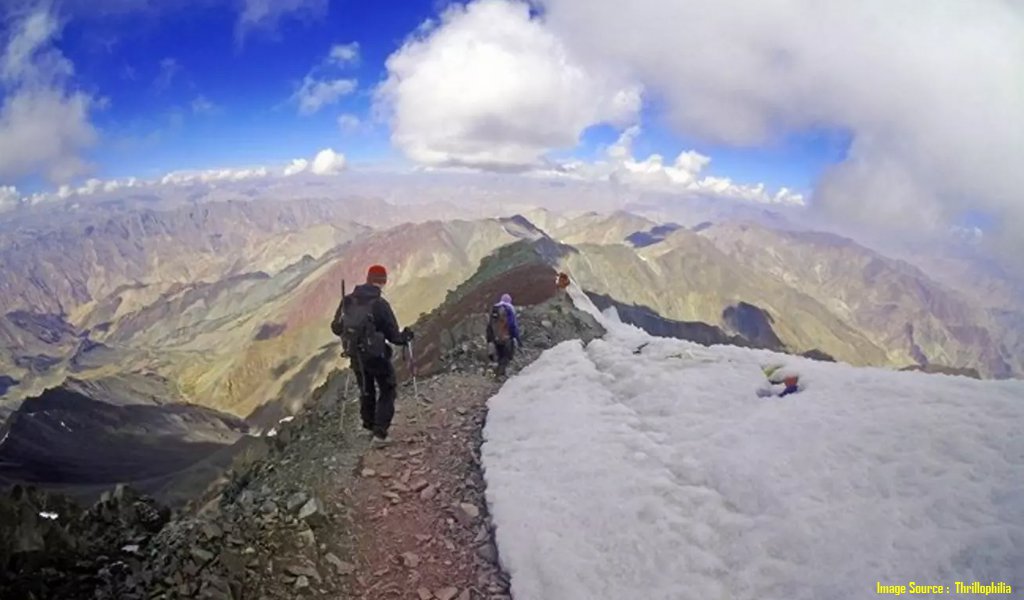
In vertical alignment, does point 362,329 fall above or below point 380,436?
above

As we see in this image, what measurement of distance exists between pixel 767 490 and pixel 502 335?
10.0 m

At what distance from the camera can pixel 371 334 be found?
484 inches

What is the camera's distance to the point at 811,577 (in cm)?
773

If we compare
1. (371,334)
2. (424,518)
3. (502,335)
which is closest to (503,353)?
(502,335)

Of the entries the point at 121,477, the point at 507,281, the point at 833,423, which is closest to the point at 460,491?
the point at 833,423

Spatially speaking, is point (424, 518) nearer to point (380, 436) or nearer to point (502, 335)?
point (380, 436)

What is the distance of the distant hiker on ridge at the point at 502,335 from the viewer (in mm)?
18312

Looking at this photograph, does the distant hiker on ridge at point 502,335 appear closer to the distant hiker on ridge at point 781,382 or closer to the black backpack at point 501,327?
the black backpack at point 501,327

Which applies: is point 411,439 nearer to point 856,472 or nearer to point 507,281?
point 856,472

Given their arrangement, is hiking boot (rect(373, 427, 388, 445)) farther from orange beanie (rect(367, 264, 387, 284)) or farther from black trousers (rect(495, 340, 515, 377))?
black trousers (rect(495, 340, 515, 377))

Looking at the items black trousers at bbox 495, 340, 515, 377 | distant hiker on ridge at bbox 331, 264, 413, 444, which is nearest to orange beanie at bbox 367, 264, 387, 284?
distant hiker on ridge at bbox 331, 264, 413, 444

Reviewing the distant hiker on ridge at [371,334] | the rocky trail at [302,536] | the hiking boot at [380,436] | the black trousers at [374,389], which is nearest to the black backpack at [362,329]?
the distant hiker on ridge at [371,334]

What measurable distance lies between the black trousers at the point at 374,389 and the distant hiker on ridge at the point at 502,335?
18.9 ft

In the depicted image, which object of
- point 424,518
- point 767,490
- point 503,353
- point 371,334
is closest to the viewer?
point 767,490
